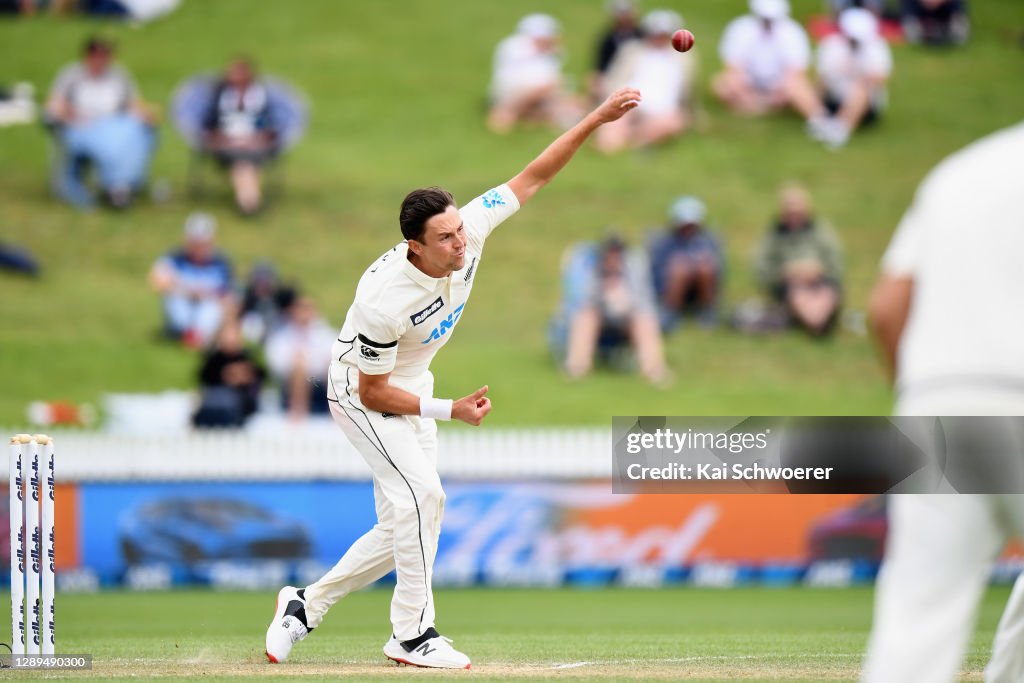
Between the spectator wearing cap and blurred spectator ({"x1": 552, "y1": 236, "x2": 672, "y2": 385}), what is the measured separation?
5.99m

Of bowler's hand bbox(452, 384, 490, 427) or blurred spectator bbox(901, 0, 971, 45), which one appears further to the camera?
blurred spectator bbox(901, 0, 971, 45)

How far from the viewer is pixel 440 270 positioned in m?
6.77

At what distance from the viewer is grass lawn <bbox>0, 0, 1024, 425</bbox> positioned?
19875 millimetres

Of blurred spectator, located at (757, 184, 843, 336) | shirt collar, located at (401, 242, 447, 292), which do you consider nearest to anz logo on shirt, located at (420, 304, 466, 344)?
shirt collar, located at (401, 242, 447, 292)

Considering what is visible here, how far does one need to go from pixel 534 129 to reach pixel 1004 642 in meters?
20.8

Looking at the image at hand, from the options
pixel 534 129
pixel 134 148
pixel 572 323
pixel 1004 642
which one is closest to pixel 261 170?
pixel 134 148

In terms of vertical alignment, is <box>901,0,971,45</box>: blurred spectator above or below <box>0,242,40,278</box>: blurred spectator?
above

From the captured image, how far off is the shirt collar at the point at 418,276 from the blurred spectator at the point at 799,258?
1337 cm

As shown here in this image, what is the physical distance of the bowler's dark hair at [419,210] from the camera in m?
6.67

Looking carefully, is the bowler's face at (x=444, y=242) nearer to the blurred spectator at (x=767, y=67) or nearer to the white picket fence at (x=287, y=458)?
the white picket fence at (x=287, y=458)

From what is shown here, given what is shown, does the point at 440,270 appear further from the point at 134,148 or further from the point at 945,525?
the point at 134,148

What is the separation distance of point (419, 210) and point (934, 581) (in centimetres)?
342

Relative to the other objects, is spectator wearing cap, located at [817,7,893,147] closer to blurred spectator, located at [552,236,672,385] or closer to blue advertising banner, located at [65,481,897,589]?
blurred spectator, located at [552,236,672,385]

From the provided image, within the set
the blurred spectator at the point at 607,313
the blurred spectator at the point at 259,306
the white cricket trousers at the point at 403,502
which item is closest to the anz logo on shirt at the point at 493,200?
the white cricket trousers at the point at 403,502
